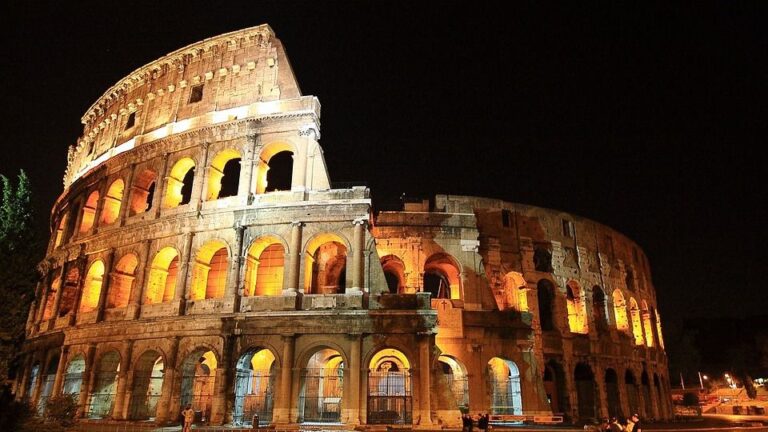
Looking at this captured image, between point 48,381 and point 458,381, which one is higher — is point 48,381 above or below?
below

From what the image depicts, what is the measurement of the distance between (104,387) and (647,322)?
29019 millimetres

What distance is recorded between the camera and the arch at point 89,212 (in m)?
24.0

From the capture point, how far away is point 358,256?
17656 millimetres

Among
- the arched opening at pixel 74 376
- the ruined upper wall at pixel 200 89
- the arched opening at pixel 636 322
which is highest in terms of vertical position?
the ruined upper wall at pixel 200 89

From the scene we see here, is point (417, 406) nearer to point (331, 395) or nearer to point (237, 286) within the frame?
point (331, 395)

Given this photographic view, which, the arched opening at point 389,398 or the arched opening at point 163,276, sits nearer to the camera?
the arched opening at point 389,398

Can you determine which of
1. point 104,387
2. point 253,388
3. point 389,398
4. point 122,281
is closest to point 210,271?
point 122,281

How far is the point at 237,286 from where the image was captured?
18.1m

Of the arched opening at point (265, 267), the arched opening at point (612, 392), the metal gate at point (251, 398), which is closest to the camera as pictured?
the metal gate at point (251, 398)

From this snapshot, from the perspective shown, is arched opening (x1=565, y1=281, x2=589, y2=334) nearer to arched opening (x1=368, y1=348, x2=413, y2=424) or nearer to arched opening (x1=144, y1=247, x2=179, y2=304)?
arched opening (x1=368, y1=348, x2=413, y2=424)

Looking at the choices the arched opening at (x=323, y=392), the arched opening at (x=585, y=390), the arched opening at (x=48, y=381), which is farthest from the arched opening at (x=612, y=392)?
the arched opening at (x=48, y=381)

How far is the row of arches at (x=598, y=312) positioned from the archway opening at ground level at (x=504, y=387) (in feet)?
14.7

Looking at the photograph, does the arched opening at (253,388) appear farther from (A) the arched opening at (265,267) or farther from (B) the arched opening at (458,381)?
(B) the arched opening at (458,381)

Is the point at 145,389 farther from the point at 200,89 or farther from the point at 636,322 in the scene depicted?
the point at 636,322
